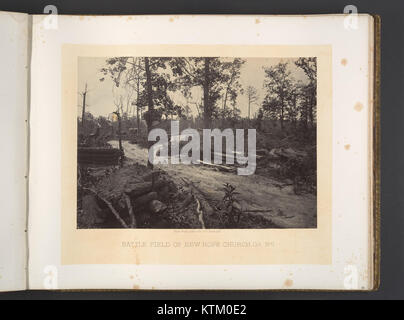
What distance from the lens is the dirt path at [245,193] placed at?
0.63m

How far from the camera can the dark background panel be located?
0.65 meters

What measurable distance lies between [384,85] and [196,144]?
339mm

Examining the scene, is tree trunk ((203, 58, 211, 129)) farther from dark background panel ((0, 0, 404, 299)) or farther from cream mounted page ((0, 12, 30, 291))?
cream mounted page ((0, 12, 30, 291))

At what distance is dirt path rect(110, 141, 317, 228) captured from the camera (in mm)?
633

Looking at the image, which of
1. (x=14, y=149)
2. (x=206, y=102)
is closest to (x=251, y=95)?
(x=206, y=102)

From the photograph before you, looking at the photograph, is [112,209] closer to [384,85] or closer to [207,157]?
[207,157]

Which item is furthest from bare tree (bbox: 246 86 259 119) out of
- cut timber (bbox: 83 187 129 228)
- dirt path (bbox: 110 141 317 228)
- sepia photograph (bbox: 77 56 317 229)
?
cut timber (bbox: 83 187 129 228)

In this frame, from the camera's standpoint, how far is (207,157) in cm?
63

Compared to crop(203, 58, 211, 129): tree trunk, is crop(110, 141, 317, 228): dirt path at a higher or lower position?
lower

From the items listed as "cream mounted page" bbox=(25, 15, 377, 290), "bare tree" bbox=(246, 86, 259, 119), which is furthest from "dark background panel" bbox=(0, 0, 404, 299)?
"bare tree" bbox=(246, 86, 259, 119)

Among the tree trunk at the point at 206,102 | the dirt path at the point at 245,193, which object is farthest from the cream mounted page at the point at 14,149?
the tree trunk at the point at 206,102

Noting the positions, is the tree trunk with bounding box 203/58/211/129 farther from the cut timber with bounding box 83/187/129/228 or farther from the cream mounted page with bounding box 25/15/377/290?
the cut timber with bounding box 83/187/129/228
